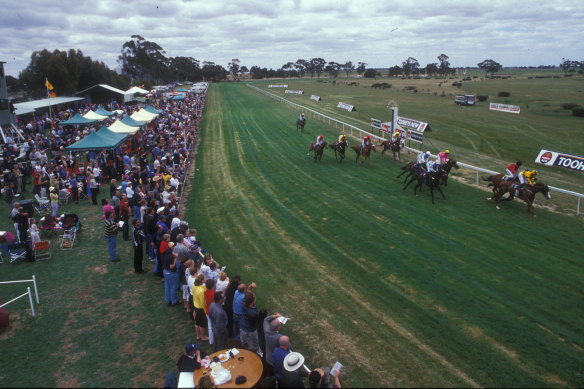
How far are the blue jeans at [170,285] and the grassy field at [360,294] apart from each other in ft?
0.68

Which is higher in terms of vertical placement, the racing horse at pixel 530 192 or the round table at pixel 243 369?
the racing horse at pixel 530 192

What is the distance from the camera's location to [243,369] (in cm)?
540

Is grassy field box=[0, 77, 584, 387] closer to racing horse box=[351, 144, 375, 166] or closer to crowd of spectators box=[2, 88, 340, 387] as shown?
crowd of spectators box=[2, 88, 340, 387]

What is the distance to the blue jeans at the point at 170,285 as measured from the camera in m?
8.14

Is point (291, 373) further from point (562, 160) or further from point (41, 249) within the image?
point (562, 160)

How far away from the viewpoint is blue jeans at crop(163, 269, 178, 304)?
26.7ft

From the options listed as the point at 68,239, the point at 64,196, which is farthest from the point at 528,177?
the point at 64,196

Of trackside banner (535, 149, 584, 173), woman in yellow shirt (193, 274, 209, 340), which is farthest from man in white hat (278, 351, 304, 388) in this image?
trackside banner (535, 149, 584, 173)

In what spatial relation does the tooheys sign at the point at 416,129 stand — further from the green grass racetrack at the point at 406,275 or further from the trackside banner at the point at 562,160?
the trackside banner at the point at 562,160

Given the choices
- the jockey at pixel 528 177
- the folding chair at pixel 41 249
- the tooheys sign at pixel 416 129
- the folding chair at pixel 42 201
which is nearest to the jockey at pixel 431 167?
the jockey at pixel 528 177

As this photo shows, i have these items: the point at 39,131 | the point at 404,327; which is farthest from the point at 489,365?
the point at 39,131

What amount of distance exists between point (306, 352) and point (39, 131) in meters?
32.9

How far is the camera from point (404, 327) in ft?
23.6

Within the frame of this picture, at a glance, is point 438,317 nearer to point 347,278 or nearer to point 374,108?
point 347,278
